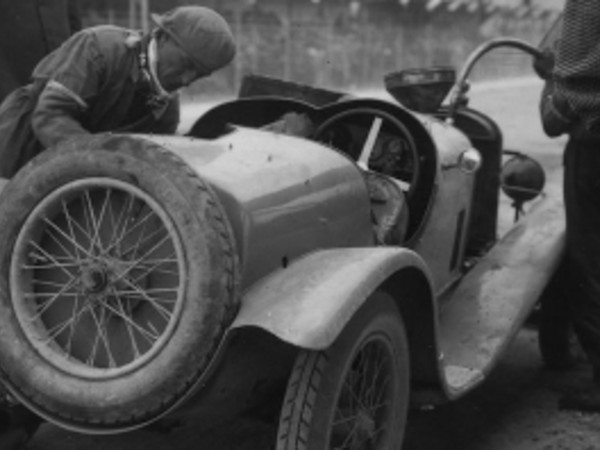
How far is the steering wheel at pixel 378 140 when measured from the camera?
12.8 ft

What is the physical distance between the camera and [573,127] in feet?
13.9

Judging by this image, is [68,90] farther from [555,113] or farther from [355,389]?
[555,113]

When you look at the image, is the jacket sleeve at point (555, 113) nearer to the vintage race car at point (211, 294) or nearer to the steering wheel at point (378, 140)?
the steering wheel at point (378, 140)

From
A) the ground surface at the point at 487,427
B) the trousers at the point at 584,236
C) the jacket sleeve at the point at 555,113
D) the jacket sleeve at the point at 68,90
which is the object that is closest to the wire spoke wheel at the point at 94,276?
the jacket sleeve at the point at 68,90

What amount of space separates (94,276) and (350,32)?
24.8m

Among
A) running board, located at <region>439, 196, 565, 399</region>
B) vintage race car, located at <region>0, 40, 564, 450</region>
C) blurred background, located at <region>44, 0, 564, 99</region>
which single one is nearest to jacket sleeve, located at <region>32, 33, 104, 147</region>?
vintage race car, located at <region>0, 40, 564, 450</region>

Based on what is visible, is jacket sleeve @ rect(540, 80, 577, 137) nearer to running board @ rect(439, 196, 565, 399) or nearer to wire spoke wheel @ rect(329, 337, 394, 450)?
running board @ rect(439, 196, 565, 399)

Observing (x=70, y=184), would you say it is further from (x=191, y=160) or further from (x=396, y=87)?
(x=396, y=87)

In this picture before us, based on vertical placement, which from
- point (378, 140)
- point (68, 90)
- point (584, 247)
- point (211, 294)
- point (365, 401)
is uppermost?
point (68, 90)

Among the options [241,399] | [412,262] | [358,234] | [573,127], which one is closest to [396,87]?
[573,127]

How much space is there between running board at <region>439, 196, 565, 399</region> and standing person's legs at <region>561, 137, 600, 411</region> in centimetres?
13

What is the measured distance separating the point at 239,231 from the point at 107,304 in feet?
1.46

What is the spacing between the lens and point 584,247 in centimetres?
442

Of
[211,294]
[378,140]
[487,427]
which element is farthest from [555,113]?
[211,294]
